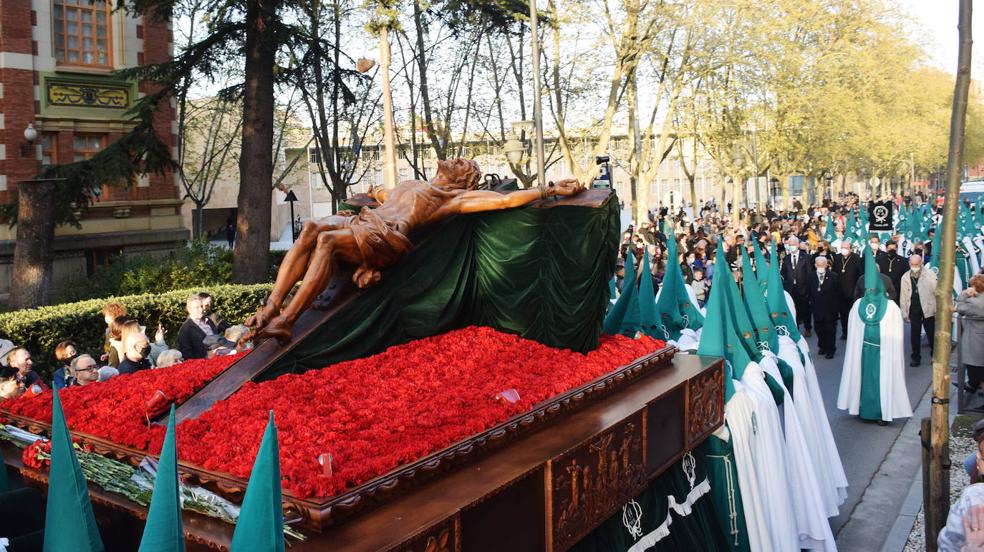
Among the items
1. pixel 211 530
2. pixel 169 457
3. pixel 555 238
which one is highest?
pixel 555 238

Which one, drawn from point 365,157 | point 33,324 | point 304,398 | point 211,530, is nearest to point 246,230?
point 33,324

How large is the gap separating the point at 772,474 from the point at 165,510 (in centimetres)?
466

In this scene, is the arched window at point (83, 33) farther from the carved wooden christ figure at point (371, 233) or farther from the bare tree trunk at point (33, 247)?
the carved wooden christ figure at point (371, 233)

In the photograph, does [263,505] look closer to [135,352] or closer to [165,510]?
[165,510]

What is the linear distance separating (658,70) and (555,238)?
2092cm

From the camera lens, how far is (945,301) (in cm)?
464

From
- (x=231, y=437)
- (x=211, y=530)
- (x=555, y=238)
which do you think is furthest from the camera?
(x=555, y=238)

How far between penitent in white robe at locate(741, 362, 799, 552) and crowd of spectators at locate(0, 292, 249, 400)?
12.1 ft

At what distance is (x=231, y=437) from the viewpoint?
357 cm

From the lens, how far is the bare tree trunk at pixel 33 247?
14117mm

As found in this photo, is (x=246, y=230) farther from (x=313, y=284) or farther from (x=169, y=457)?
(x=169, y=457)

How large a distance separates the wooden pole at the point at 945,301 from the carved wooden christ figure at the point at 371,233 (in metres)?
2.15

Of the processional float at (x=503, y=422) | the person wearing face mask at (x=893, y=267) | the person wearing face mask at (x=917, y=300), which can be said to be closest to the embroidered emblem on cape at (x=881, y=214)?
the person wearing face mask at (x=893, y=267)

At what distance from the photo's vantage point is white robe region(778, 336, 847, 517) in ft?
22.4
